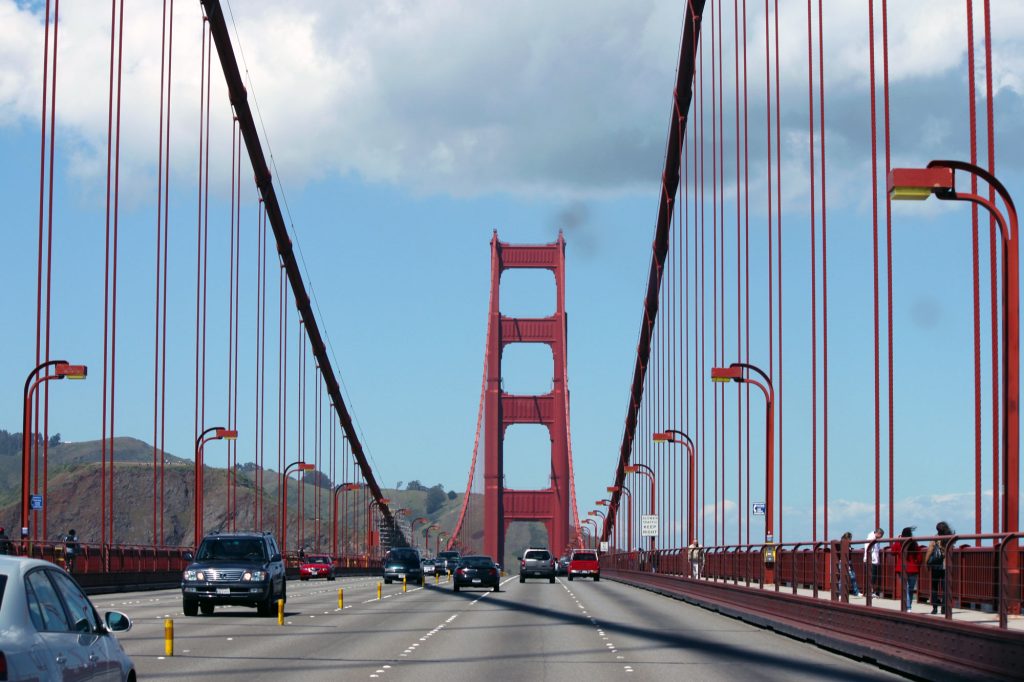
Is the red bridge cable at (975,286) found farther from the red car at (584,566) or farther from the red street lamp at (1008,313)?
the red car at (584,566)

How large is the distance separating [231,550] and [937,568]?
17.3m

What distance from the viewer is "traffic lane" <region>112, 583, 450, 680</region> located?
16828mm

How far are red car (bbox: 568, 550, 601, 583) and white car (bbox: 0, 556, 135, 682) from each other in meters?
71.0

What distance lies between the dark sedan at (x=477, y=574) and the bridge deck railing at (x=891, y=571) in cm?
1401

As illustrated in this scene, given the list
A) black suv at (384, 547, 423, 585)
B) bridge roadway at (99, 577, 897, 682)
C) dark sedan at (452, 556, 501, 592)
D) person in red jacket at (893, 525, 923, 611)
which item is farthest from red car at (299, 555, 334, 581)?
person in red jacket at (893, 525, 923, 611)

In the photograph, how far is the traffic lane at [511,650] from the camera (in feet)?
54.6

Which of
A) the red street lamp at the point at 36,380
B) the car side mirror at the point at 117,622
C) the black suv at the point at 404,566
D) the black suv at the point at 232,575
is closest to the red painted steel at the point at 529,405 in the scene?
the black suv at the point at 404,566

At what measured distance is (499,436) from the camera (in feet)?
394

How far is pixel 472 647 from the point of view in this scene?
69.6ft

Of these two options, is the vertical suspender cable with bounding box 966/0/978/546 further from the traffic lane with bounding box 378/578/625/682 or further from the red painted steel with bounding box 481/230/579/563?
the red painted steel with bounding box 481/230/579/563

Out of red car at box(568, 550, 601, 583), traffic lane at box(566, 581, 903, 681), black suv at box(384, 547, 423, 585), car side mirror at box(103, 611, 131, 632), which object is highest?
car side mirror at box(103, 611, 131, 632)

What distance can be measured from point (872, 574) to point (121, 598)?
25.6m

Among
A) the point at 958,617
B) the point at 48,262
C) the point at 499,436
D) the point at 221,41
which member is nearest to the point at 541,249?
the point at 499,436

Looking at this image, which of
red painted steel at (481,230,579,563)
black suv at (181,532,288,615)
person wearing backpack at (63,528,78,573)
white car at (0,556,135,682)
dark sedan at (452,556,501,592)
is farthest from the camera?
red painted steel at (481,230,579,563)
